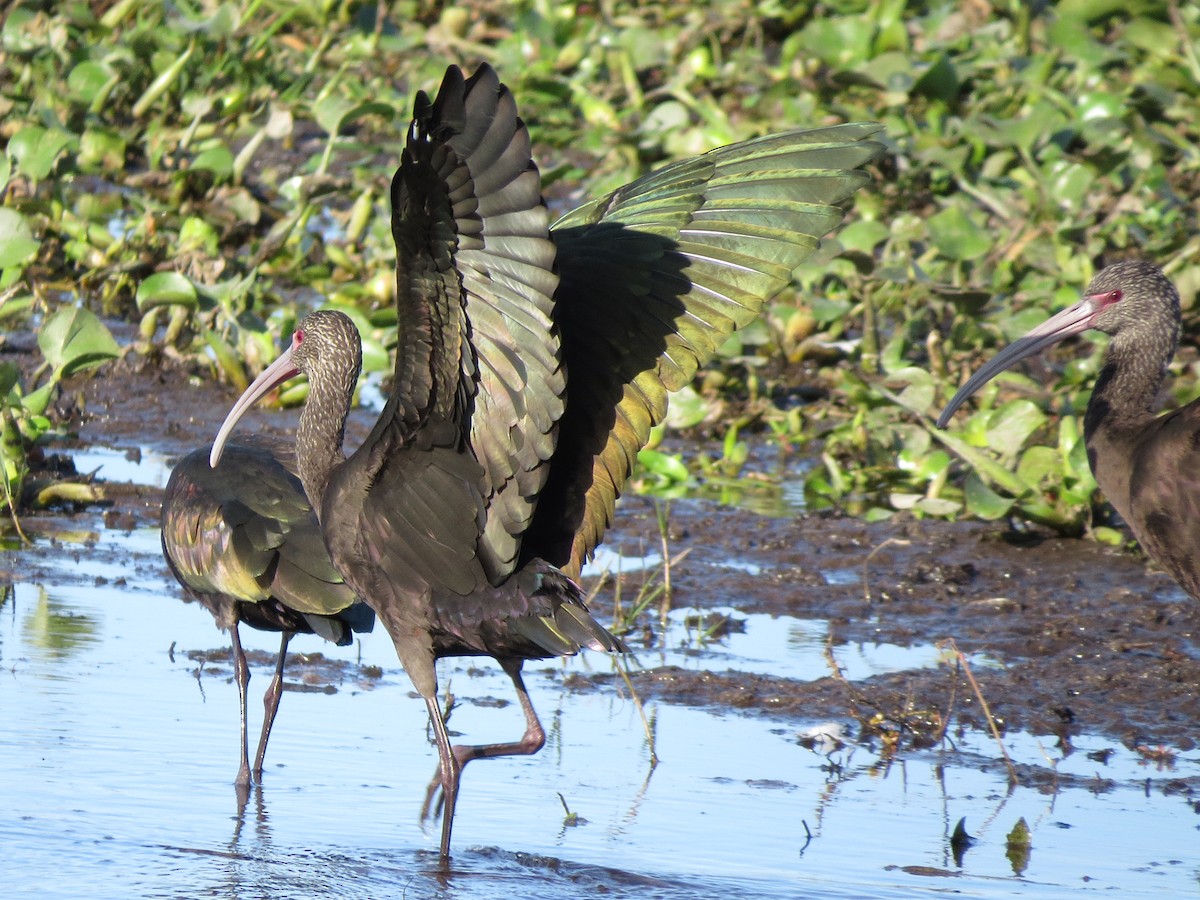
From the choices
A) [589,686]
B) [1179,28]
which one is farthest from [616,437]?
[1179,28]

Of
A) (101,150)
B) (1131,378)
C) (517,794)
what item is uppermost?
(101,150)

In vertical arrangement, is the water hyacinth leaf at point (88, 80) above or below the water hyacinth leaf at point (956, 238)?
above

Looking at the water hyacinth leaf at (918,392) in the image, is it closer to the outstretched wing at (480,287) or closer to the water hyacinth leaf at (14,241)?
the outstretched wing at (480,287)

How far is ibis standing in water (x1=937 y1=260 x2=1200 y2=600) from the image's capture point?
215 inches

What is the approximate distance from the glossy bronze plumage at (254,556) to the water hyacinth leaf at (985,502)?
8.98 ft

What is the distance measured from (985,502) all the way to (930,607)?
576 mm

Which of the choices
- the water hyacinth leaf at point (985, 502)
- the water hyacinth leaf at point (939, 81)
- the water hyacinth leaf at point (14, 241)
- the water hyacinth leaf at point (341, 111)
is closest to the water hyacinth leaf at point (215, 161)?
the water hyacinth leaf at point (341, 111)

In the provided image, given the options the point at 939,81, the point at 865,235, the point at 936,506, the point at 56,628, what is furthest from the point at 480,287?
the point at 939,81

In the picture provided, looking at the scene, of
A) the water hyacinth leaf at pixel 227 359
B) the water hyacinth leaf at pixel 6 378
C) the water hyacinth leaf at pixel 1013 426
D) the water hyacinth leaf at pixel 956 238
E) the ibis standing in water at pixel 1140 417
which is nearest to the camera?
the ibis standing in water at pixel 1140 417

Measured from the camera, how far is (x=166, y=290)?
805 centimetres

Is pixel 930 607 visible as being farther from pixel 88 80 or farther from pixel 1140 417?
pixel 88 80

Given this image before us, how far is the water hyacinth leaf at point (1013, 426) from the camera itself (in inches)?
281

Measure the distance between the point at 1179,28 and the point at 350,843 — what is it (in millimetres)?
7179

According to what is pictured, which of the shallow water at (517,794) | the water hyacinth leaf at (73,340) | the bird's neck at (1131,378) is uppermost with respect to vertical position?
the bird's neck at (1131,378)
